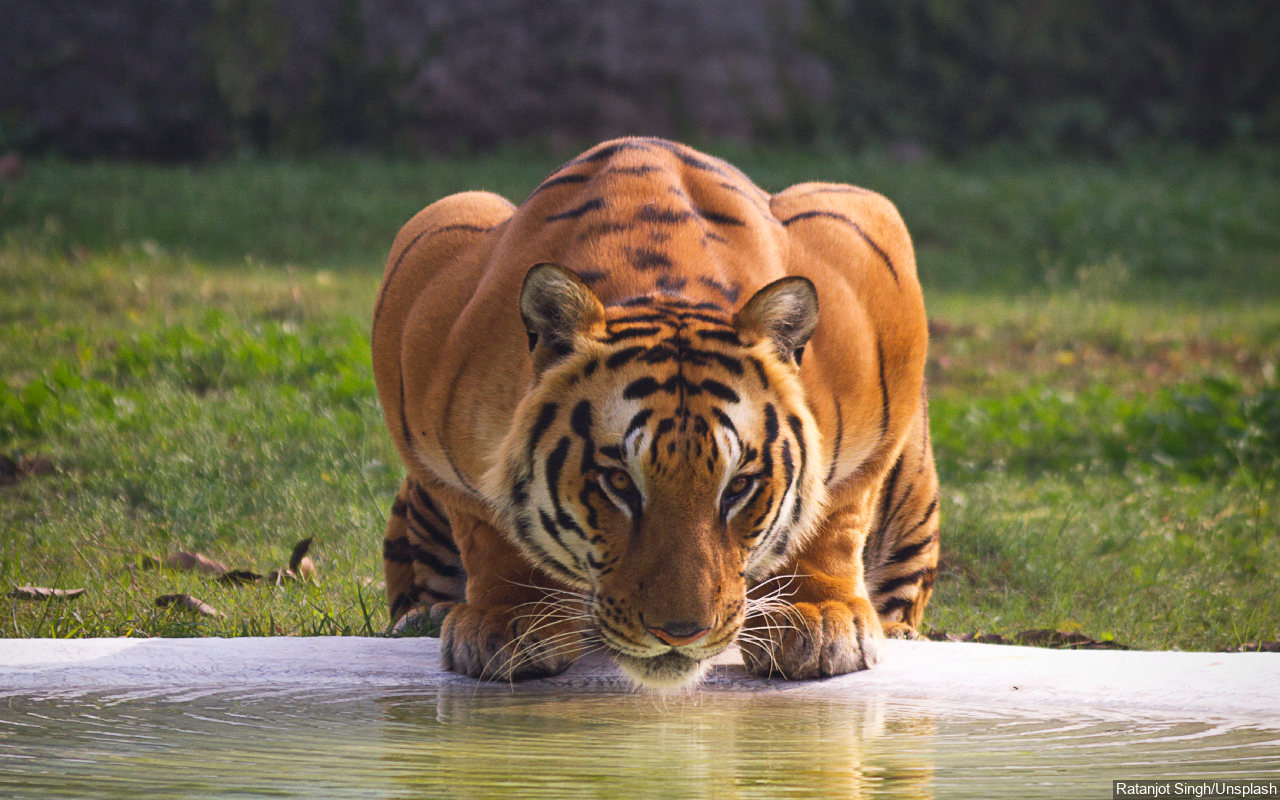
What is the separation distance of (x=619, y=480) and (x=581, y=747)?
491 millimetres

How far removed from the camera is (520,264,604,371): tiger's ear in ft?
8.72

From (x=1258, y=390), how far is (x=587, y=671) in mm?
4666

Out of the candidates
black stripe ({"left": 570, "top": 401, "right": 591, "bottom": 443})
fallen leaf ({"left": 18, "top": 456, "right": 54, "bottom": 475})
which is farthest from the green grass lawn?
black stripe ({"left": 570, "top": 401, "right": 591, "bottom": 443})

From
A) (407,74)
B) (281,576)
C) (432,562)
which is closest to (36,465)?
(281,576)

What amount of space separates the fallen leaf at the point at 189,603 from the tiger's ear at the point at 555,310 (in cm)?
128

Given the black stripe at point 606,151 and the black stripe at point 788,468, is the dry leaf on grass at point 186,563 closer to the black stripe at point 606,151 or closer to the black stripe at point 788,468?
the black stripe at point 606,151

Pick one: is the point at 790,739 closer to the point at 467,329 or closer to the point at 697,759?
the point at 697,759

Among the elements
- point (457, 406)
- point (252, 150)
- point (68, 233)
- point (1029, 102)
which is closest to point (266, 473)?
point (457, 406)

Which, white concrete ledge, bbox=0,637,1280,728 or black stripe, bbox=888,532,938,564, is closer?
white concrete ledge, bbox=0,637,1280,728

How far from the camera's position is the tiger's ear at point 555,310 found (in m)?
2.66

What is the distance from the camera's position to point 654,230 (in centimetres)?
310

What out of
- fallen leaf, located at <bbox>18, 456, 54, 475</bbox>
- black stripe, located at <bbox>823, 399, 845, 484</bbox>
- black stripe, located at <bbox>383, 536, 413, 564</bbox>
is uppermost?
black stripe, located at <bbox>823, 399, 845, 484</bbox>

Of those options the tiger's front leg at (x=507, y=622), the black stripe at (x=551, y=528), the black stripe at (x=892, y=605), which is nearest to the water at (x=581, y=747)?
the tiger's front leg at (x=507, y=622)

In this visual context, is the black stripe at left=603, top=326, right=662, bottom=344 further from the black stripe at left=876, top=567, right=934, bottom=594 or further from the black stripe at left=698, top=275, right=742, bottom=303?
the black stripe at left=876, top=567, right=934, bottom=594
